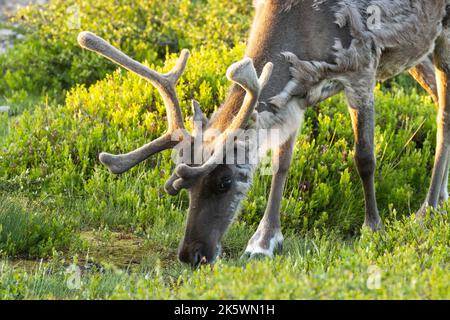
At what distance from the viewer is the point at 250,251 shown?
661 centimetres

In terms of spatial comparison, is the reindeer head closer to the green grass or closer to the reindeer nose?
the reindeer nose

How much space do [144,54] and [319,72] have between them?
441 centimetres

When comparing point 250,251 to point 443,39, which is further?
point 443,39

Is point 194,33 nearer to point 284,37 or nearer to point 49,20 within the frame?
point 49,20

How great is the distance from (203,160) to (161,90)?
595 mm

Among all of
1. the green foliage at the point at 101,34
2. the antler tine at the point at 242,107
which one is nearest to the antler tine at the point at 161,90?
the antler tine at the point at 242,107

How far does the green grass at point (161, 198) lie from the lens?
491cm

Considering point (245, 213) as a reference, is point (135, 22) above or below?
above

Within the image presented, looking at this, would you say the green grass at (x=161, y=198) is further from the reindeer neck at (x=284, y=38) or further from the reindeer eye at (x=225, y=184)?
the reindeer neck at (x=284, y=38)

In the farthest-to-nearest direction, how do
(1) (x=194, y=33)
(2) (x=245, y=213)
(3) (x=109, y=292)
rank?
1. (1) (x=194, y=33)
2. (2) (x=245, y=213)
3. (3) (x=109, y=292)

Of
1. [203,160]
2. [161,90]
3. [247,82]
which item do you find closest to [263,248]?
[203,160]

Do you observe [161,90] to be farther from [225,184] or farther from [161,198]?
[161,198]

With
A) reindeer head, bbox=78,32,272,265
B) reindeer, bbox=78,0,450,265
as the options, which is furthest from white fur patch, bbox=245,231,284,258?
reindeer head, bbox=78,32,272,265
